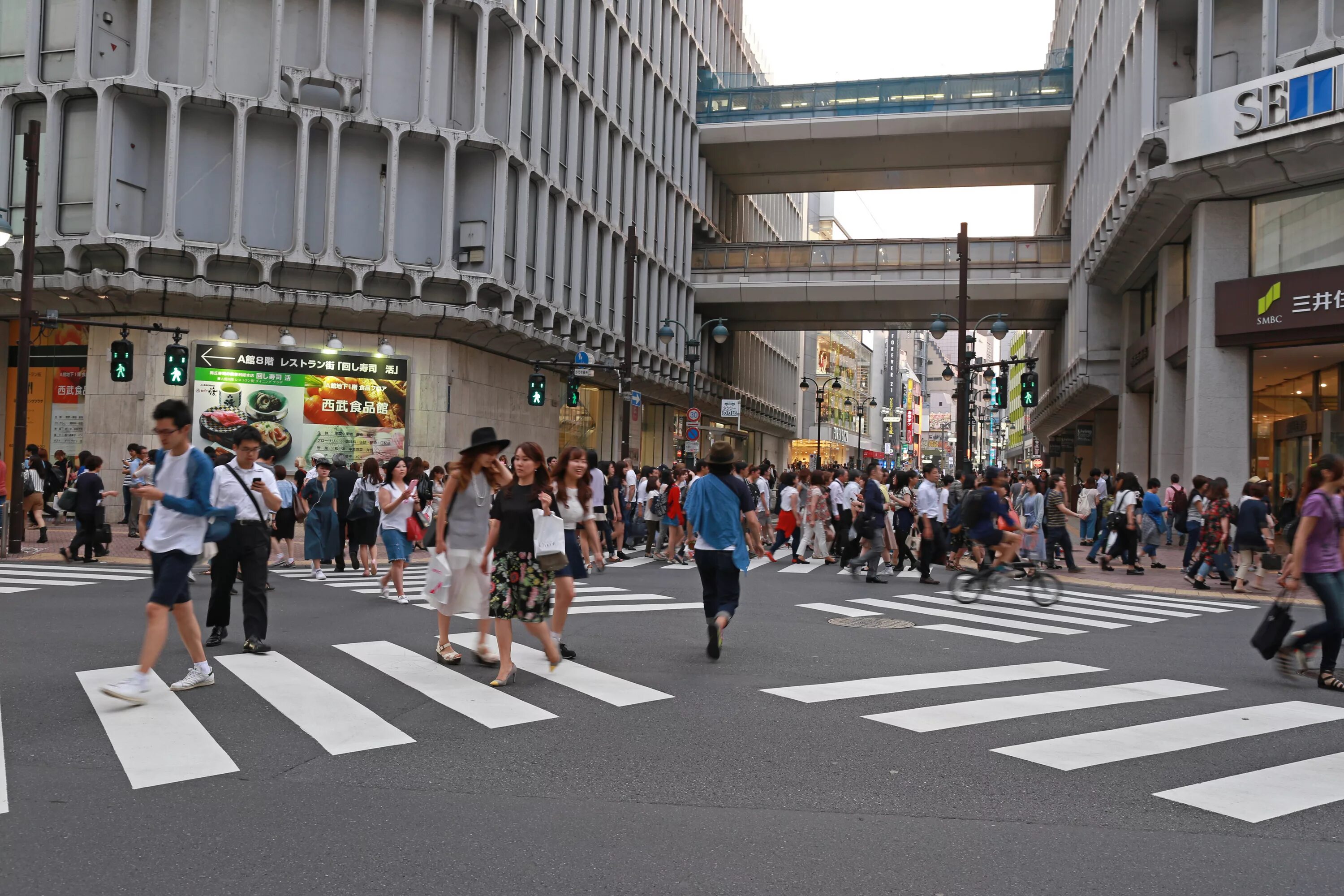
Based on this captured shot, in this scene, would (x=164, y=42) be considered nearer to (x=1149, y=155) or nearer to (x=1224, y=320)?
(x=1149, y=155)

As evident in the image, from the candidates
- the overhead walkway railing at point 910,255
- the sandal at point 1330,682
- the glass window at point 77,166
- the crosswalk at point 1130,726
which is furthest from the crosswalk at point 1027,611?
the overhead walkway railing at point 910,255

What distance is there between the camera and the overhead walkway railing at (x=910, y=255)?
42.4m

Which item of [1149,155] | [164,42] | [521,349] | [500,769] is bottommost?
[500,769]

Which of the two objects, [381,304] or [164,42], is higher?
[164,42]

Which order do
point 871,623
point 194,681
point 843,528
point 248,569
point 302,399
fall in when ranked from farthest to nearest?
1. point 302,399
2. point 843,528
3. point 871,623
4. point 248,569
5. point 194,681

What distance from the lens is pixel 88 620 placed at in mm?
10711

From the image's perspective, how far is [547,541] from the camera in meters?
8.29

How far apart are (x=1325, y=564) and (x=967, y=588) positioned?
6424 mm

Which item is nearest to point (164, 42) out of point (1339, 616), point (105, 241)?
point (105, 241)

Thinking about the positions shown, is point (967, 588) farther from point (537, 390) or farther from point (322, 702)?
point (537, 390)

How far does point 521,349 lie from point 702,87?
2132 centimetres

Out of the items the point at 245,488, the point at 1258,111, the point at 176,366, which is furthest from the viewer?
the point at 1258,111

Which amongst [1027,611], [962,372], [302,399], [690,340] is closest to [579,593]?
[1027,611]

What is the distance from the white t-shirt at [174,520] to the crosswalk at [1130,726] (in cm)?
410
